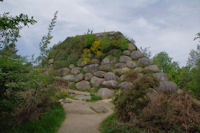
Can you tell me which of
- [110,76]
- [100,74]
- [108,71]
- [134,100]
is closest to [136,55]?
[108,71]

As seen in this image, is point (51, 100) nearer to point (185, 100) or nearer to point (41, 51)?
point (41, 51)

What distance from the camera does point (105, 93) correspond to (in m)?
9.59

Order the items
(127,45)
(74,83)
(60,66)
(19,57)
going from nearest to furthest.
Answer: (19,57)
(74,83)
(127,45)
(60,66)

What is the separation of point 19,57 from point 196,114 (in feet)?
12.9

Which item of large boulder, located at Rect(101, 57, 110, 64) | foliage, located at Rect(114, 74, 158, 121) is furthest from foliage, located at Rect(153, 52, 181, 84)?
foliage, located at Rect(114, 74, 158, 121)

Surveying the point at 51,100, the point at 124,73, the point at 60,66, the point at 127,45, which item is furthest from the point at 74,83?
the point at 51,100

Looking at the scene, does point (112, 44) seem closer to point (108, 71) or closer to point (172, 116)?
point (108, 71)

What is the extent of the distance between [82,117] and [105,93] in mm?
3817

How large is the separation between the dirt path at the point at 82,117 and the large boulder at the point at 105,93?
4.47 feet

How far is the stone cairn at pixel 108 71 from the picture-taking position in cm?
1030

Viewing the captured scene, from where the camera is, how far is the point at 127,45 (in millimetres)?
12250

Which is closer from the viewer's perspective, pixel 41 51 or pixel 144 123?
pixel 144 123

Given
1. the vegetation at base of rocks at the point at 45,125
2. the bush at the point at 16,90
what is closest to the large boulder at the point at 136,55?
the vegetation at base of rocks at the point at 45,125

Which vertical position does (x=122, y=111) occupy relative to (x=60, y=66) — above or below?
below
